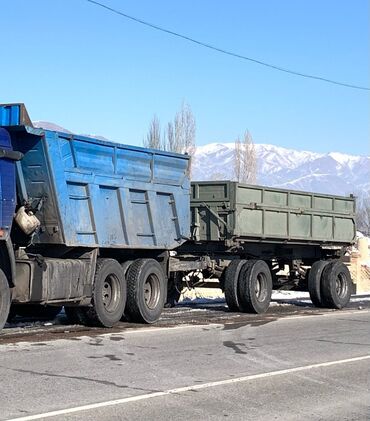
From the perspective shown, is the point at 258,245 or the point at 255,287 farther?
the point at 258,245

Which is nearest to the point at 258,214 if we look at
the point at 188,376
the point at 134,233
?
the point at 134,233

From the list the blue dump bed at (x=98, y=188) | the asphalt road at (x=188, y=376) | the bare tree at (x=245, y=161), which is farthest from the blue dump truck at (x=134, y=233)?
the bare tree at (x=245, y=161)

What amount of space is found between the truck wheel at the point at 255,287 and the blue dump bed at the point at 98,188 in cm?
217

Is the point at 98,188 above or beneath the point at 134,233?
above

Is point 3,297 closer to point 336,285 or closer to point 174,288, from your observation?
point 174,288

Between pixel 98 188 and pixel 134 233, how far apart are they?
1.33m

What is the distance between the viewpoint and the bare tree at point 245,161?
63969mm

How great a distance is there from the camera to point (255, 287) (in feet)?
56.1

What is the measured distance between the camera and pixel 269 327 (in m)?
14.4

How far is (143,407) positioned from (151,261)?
748cm

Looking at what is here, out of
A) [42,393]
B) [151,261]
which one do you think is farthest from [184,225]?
[42,393]

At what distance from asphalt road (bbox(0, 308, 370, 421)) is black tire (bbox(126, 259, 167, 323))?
2.78 feet

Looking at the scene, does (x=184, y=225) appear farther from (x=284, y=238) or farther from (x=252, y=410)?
(x=252, y=410)

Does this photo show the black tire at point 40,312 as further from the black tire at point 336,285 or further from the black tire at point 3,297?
the black tire at point 336,285
